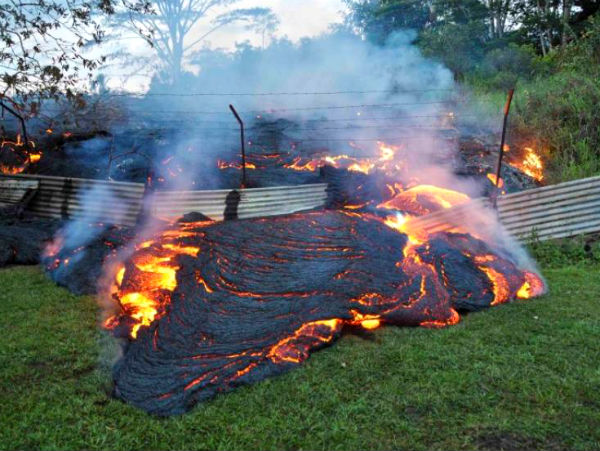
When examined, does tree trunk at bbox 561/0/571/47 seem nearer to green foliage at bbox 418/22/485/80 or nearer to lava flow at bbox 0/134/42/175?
green foliage at bbox 418/22/485/80

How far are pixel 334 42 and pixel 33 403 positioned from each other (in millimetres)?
16836

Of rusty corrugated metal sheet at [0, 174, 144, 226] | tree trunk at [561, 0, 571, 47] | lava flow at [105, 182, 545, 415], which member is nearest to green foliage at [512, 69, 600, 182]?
lava flow at [105, 182, 545, 415]

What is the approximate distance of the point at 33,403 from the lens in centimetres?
359

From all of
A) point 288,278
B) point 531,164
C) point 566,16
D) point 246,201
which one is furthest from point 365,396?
point 566,16

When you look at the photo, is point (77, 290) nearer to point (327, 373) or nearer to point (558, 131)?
point (327, 373)

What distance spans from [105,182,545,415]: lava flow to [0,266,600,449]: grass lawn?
0.21 metres

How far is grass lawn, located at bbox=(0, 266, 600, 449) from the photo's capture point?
10.4 ft

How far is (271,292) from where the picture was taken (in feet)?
16.8

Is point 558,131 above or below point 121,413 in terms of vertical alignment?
above

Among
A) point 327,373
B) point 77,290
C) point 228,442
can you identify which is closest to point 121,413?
point 228,442

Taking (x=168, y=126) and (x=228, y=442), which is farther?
(x=168, y=126)

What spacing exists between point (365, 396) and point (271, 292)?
5.83 ft

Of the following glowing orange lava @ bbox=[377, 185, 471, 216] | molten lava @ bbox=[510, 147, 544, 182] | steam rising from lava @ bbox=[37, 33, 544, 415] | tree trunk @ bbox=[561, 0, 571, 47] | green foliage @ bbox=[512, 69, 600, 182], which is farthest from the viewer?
tree trunk @ bbox=[561, 0, 571, 47]

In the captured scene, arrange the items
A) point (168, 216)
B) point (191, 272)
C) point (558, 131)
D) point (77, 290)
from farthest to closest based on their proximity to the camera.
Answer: point (558, 131), point (168, 216), point (77, 290), point (191, 272)
